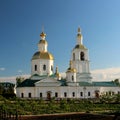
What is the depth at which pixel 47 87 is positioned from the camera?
62938 millimetres

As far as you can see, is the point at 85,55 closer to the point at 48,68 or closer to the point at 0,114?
the point at 48,68

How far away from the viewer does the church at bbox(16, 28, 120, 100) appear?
62688 millimetres

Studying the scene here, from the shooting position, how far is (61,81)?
2562 inches

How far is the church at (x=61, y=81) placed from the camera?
62.7 meters

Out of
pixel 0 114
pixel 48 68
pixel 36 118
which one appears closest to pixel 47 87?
pixel 48 68

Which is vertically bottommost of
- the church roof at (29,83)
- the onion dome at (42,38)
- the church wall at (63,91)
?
the church wall at (63,91)

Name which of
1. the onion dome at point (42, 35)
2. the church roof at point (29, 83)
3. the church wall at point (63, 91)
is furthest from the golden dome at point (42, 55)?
the church wall at point (63, 91)

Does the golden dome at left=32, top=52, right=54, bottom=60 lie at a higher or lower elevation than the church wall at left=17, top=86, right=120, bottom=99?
higher

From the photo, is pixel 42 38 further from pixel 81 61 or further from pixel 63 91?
pixel 63 91

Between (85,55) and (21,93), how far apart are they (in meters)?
15.6

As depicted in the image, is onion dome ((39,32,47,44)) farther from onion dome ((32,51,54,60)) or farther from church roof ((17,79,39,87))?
church roof ((17,79,39,87))

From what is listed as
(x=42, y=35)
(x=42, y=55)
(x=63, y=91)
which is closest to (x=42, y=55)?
(x=42, y=55)

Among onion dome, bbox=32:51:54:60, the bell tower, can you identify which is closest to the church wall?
the bell tower

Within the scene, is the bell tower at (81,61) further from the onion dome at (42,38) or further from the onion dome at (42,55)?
the onion dome at (42,38)
